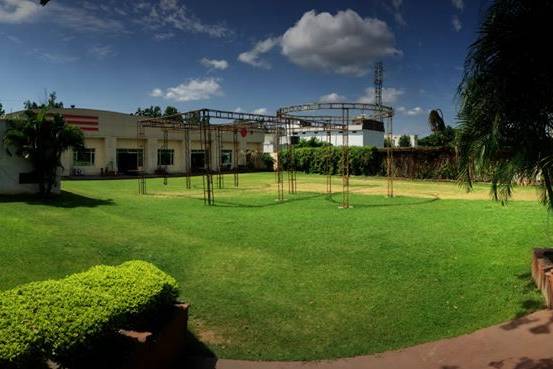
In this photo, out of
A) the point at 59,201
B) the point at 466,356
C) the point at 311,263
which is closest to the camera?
the point at 466,356

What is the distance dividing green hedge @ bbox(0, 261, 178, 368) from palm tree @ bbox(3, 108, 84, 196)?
1160 centimetres

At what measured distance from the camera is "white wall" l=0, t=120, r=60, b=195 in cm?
1431

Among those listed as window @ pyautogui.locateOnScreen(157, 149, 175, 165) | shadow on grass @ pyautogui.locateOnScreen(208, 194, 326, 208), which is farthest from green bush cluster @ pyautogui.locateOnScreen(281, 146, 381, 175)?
shadow on grass @ pyautogui.locateOnScreen(208, 194, 326, 208)

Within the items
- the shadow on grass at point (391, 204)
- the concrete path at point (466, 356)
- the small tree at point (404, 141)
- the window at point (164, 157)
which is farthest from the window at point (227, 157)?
the concrete path at point (466, 356)

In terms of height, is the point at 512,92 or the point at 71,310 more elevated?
the point at 512,92

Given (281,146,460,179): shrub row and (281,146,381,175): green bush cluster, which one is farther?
(281,146,381,175): green bush cluster

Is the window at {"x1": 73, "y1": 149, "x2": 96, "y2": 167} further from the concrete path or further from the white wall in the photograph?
the concrete path

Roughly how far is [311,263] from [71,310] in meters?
4.70

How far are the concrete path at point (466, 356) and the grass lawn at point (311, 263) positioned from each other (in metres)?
0.17

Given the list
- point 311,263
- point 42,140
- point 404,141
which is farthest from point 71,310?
point 404,141

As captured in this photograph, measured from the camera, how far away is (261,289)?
20.9 feet

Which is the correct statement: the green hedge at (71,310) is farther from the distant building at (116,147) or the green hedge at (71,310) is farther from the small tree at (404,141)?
the small tree at (404,141)

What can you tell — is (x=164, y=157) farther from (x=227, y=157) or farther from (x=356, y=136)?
(x=356, y=136)

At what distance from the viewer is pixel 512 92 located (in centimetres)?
537
